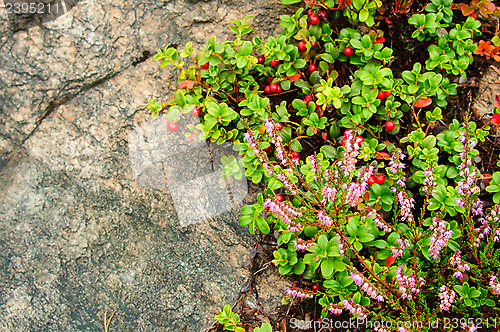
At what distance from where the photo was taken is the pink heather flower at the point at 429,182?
227 centimetres

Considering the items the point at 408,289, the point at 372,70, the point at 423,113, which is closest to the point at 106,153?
the point at 372,70

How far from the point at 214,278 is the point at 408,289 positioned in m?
1.38

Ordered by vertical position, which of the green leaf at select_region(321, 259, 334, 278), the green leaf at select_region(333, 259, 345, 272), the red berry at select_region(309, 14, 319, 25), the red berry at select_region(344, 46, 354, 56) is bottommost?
the green leaf at select_region(321, 259, 334, 278)

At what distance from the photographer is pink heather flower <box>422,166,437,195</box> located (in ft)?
7.44

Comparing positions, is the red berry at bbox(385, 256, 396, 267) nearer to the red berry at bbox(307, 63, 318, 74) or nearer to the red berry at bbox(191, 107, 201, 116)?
the red berry at bbox(307, 63, 318, 74)

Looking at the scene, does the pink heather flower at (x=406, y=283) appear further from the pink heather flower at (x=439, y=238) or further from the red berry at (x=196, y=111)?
the red berry at (x=196, y=111)

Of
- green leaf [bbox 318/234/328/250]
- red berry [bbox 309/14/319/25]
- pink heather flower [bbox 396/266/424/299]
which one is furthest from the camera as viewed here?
red berry [bbox 309/14/319/25]

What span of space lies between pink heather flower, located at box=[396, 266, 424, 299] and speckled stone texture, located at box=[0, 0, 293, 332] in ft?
3.14

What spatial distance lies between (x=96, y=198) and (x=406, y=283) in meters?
2.27

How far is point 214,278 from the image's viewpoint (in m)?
2.73

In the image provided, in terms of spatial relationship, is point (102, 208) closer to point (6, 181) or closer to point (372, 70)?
point (6, 181)

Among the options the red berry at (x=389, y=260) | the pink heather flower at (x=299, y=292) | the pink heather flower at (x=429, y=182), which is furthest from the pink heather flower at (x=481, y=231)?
the pink heather flower at (x=299, y=292)

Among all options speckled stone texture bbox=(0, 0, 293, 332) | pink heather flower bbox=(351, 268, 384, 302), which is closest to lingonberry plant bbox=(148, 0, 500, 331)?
pink heather flower bbox=(351, 268, 384, 302)

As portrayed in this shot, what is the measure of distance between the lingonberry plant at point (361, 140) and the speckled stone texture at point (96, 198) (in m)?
0.31
